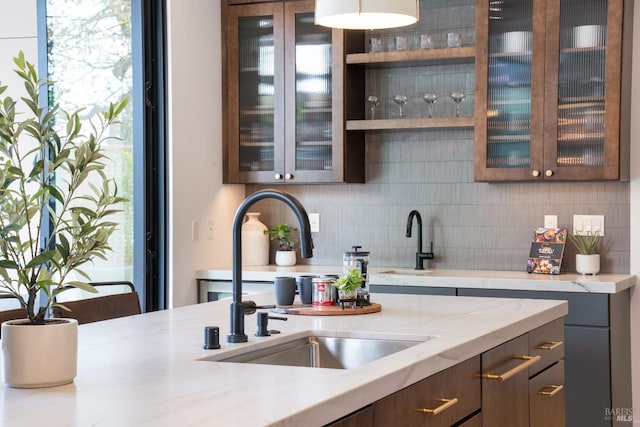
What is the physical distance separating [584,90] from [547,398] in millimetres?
1998

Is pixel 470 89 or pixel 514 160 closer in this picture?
pixel 514 160

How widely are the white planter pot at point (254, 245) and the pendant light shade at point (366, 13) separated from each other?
239 cm

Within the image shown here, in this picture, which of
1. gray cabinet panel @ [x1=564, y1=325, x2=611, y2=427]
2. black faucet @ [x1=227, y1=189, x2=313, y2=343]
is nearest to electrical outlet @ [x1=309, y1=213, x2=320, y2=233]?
gray cabinet panel @ [x1=564, y1=325, x2=611, y2=427]

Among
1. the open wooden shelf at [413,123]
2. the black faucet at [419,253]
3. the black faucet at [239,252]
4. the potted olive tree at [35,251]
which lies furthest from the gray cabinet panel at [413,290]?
the potted olive tree at [35,251]

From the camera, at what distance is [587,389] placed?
434 cm

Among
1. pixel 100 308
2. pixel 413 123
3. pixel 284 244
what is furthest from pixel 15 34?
pixel 100 308

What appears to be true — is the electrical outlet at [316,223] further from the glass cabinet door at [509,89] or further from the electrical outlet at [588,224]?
the electrical outlet at [588,224]

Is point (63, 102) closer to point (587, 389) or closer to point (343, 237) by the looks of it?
point (343, 237)

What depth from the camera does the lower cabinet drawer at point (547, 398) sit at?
2.96 m

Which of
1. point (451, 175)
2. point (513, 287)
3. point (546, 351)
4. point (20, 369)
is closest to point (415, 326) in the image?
point (546, 351)

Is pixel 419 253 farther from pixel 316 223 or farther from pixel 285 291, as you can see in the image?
pixel 285 291

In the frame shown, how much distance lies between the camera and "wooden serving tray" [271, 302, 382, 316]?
2.95 metres

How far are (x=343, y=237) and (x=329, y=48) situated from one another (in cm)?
114

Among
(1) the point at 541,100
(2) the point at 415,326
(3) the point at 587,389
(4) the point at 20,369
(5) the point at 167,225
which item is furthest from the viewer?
(5) the point at 167,225
